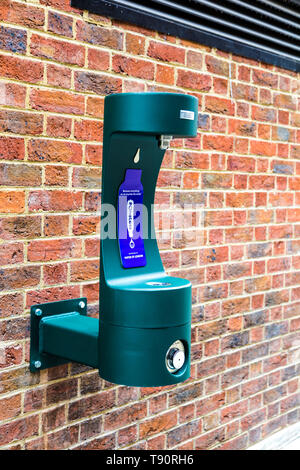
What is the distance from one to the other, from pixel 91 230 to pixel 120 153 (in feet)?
1.76

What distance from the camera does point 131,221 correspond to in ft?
7.30

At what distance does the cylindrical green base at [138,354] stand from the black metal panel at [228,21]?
4.35 ft

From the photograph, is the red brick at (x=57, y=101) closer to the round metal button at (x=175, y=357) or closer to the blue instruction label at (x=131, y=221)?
the blue instruction label at (x=131, y=221)

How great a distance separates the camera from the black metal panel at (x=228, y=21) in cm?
268

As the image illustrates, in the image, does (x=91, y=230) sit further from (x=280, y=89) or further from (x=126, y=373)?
(x=280, y=89)

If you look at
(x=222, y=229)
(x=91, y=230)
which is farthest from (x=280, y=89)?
(x=91, y=230)

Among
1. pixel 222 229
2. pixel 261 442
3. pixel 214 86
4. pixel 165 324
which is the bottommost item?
pixel 261 442

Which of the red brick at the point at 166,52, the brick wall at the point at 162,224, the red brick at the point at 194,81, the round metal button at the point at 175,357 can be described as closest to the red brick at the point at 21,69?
the brick wall at the point at 162,224

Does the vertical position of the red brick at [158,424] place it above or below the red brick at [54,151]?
below

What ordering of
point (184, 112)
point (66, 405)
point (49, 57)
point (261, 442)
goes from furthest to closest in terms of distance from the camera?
point (261, 442) < point (66, 405) < point (49, 57) < point (184, 112)

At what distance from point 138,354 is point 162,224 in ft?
3.21

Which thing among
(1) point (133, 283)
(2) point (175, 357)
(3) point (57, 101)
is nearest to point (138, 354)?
(2) point (175, 357)

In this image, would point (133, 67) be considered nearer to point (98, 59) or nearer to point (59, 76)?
point (98, 59)

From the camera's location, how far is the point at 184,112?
1972mm
